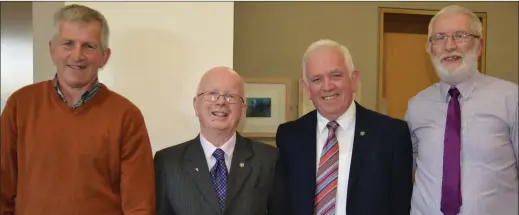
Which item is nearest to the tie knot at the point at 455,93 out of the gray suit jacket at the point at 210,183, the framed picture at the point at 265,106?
the gray suit jacket at the point at 210,183

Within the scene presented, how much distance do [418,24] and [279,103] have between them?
127 centimetres

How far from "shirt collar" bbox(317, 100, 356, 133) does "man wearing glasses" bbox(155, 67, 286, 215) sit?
9.5 inches

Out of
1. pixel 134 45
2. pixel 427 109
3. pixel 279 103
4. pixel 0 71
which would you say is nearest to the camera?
pixel 427 109

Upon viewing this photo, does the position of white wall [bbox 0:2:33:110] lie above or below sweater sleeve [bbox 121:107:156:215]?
above

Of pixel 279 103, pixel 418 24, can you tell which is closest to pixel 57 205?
pixel 279 103

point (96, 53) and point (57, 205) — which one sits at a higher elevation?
point (96, 53)

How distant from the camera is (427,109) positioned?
6.33 ft

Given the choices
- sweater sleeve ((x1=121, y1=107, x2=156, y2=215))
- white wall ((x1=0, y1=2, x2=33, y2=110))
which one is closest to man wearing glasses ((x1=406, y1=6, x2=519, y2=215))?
sweater sleeve ((x1=121, y1=107, x2=156, y2=215))

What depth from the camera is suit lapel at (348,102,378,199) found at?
1.76 meters

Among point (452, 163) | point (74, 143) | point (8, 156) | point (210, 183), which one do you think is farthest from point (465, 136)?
point (8, 156)

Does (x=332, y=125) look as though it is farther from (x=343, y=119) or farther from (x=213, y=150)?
(x=213, y=150)

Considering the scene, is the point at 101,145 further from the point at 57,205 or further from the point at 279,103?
the point at 279,103

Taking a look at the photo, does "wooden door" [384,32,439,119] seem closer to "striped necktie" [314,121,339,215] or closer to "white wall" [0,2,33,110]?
"striped necktie" [314,121,339,215]

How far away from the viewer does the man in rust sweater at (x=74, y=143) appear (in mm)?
1555
